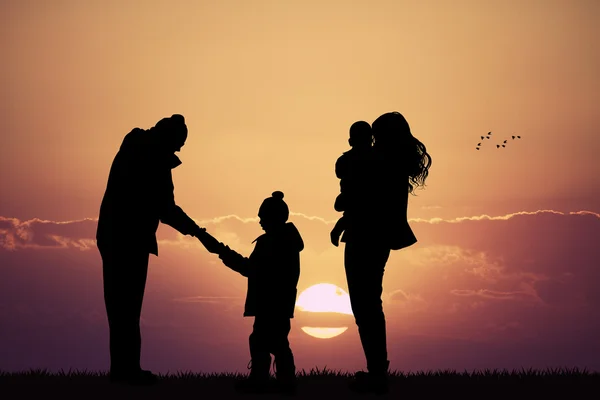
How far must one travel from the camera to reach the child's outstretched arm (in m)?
10.5

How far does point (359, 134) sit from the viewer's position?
31.0ft

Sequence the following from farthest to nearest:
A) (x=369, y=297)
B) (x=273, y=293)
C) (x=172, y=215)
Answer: (x=172, y=215) → (x=273, y=293) → (x=369, y=297)

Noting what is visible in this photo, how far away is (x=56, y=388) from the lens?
9977mm

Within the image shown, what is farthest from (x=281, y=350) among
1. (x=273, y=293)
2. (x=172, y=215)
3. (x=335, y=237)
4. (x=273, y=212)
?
(x=172, y=215)

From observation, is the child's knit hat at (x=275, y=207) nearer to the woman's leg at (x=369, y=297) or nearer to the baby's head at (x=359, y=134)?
the woman's leg at (x=369, y=297)

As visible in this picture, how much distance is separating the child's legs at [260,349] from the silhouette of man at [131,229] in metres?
1.33

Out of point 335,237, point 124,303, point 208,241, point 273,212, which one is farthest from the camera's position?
point 208,241

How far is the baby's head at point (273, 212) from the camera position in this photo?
9750mm

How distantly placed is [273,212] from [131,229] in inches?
69.4

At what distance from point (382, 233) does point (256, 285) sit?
1743 millimetres

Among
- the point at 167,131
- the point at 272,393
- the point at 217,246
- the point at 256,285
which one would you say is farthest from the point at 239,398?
the point at 167,131

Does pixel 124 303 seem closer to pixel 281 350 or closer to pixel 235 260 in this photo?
pixel 235 260

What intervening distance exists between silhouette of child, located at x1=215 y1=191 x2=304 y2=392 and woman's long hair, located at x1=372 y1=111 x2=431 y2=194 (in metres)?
1.38

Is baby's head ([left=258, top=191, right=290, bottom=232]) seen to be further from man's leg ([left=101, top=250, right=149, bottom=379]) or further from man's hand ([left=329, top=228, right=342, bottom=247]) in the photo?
man's leg ([left=101, top=250, right=149, bottom=379])
